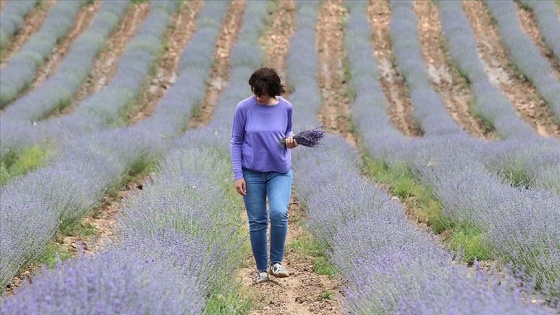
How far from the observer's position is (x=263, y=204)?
15.6 ft

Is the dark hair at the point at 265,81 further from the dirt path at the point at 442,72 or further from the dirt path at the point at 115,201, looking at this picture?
the dirt path at the point at 442,72

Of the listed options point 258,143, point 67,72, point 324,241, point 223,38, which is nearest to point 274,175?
point 258,143

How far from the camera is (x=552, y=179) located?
6098 millimetres

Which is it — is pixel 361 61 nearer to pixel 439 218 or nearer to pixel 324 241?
pixel 439 218

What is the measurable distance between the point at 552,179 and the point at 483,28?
9623 mm

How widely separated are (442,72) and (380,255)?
1030 cm

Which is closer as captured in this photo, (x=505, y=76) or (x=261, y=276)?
(x=261, y=276)

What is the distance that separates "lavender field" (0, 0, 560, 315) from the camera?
→ 3.20 m

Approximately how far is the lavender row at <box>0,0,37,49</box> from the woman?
1139 centimetres

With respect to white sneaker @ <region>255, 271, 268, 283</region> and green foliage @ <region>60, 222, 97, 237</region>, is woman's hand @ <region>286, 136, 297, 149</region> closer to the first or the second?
white sneaker @ <region>255, 271, 268, 283</region>

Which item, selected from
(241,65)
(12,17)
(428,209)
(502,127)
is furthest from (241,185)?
(12,17)

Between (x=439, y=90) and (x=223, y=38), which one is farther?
(x=223, y=38)

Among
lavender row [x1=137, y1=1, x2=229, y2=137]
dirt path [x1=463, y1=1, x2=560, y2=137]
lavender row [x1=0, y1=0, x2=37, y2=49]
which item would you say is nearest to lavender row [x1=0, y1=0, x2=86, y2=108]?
lavender row [x1=0, y1=0, x2=37, y2=49]

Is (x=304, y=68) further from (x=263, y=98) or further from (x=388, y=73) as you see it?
(x=263, y=98)
